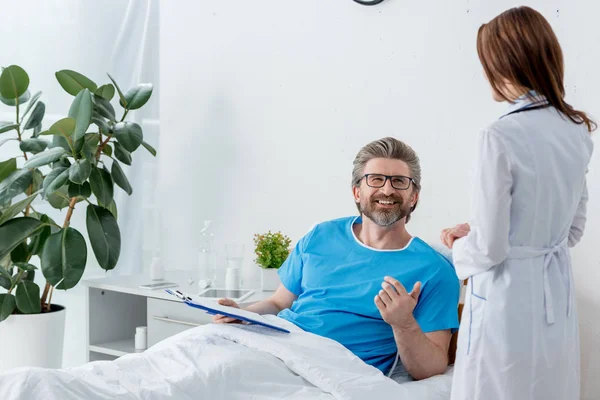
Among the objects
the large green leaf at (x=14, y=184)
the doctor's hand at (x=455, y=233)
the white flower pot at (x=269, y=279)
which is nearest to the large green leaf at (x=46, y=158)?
the large green leaf at (x=14, y=184)

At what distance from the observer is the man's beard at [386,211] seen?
6.67ft

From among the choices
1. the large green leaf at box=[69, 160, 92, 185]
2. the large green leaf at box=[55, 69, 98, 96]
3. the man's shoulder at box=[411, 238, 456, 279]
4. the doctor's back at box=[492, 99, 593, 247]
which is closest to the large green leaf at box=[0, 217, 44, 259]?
the large green leaf at box=[69, 160, 92, 185]

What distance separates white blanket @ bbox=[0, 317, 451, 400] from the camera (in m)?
1.53

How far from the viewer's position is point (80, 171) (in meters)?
2.62

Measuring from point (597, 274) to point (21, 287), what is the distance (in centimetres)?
213

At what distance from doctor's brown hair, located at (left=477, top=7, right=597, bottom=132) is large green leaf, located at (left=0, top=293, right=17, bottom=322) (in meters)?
2.15

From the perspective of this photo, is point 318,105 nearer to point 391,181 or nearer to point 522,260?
point 391,181

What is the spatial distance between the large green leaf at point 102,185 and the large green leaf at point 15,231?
26cm

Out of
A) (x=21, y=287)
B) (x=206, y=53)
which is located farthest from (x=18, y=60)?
(x=21, y=287)

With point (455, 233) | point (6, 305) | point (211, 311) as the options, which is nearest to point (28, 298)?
point (6, 305)

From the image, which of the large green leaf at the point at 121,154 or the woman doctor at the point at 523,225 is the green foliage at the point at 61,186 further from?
the woman doctor at the point at 523,225

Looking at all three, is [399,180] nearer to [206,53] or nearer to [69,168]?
[69,168]

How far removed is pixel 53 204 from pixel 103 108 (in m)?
0.48

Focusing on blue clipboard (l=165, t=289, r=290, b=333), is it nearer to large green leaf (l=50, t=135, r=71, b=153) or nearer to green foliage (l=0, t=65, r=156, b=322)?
green foliage (l=0, t=65, r=156, b=322)
